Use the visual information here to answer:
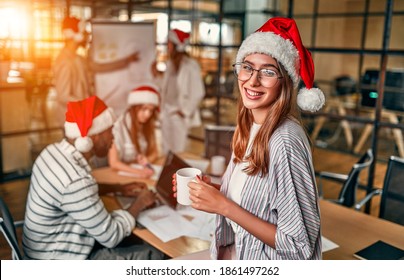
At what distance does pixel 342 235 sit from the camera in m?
1.62

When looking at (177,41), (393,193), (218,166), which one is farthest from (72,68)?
(393,193)

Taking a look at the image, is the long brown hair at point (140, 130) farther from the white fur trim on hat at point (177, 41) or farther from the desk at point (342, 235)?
the white fur trim on hat at point (177, 41)

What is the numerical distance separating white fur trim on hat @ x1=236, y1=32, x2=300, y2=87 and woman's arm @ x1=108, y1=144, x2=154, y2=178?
127cm

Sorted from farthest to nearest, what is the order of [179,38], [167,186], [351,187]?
[179,38] < [351,187] < [167,186]

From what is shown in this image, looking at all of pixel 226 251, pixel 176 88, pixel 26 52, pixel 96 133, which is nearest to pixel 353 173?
pixel 226 251

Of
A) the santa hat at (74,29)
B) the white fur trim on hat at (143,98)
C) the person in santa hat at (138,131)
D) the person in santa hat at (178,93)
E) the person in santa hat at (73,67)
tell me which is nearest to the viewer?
the person in santa hat at (138,131)

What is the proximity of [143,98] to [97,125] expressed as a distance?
3.30 ft

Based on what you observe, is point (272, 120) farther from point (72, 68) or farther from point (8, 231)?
point (72, 68)

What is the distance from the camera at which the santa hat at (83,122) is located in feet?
4.99

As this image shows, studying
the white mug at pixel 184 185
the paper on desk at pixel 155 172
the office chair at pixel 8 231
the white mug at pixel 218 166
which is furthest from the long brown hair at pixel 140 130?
the white mug at pixel 184 185

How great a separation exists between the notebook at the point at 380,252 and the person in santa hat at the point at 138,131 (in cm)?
127

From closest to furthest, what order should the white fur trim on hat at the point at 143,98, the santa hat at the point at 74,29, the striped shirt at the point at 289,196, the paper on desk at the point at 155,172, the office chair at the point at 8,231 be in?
the striped shirt at the point at 289,196 → the office chair at the point at 8,231 → the paper on desk at the point at 155,172 → the white fur trim on hat at the point at 143,98 → the santa hat at the point at 74,29

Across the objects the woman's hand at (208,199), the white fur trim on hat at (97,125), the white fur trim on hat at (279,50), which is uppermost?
the white fur trim on hat at (279,50)

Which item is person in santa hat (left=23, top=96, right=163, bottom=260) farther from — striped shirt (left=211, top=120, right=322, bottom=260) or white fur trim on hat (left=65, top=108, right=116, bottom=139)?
striped shirt (left=211, top=120, right=322, bottom=260)
